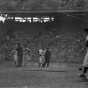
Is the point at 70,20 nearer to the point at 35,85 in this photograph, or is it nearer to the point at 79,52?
the point at 79,52

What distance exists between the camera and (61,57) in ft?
67.6

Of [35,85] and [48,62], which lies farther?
[48,62]

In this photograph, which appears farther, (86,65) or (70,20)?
(70,20)

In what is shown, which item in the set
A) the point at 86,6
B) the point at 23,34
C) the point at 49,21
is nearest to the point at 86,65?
the point at 86,6

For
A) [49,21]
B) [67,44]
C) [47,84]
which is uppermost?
[49,21]

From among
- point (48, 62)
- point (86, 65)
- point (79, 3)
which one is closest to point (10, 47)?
point (48, 62)

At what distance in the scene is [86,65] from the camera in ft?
40.4

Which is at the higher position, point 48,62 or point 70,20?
point 70,20

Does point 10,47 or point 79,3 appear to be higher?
point 79,3

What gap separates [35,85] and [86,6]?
7718mm

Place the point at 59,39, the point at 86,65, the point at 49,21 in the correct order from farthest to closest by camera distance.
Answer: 1. the point at 59,39
2. the point at 49,21
3. the point at 86,65

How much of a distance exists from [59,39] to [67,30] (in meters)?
0.78

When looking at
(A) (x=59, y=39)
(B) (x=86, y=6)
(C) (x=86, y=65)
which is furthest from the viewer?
(A) (x=59, y=39)

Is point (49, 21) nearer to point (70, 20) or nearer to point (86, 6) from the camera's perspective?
point (70, 20)
